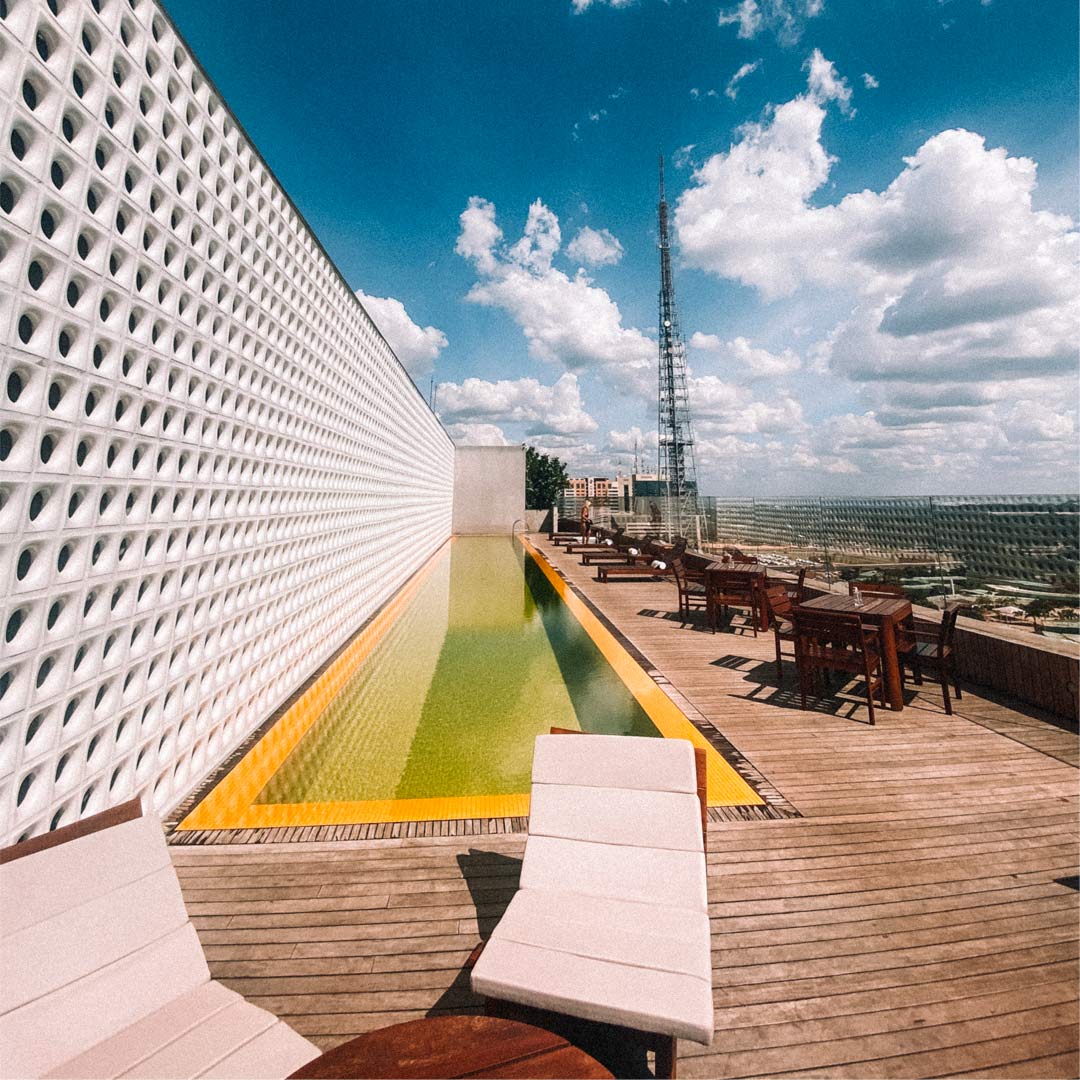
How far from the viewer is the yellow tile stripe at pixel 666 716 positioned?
2.98 metres

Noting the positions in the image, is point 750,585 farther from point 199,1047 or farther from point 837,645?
point 199,1047

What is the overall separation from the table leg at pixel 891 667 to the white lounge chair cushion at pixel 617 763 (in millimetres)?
3047

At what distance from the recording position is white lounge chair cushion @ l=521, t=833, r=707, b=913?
5.75ft

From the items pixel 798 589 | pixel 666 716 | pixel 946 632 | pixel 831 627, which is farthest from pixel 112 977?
pixel 798 589

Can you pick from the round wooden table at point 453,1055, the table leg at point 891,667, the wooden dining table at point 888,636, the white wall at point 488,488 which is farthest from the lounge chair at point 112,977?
the white wall at point 488,488

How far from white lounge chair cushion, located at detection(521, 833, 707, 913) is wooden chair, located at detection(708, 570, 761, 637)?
5188 millimetres

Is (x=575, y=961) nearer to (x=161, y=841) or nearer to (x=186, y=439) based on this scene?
(x=161, y=841)

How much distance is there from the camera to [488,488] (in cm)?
2747

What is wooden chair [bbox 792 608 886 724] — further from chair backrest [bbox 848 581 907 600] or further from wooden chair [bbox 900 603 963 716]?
chair backrest [bbox 848 581 907 600]

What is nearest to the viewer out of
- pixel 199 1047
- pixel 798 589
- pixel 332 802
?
pixel 199 1047

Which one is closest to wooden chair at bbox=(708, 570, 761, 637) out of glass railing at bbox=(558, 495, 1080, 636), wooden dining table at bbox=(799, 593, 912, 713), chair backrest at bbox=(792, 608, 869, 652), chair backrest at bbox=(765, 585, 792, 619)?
chair backrest at bbox=(765, 585, 792, 619)

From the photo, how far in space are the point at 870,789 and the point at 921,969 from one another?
133 centimetres

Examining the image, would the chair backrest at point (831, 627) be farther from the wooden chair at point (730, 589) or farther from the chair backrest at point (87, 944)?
the chair backrest at point (87, 944)

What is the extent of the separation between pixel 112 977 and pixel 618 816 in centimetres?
153
